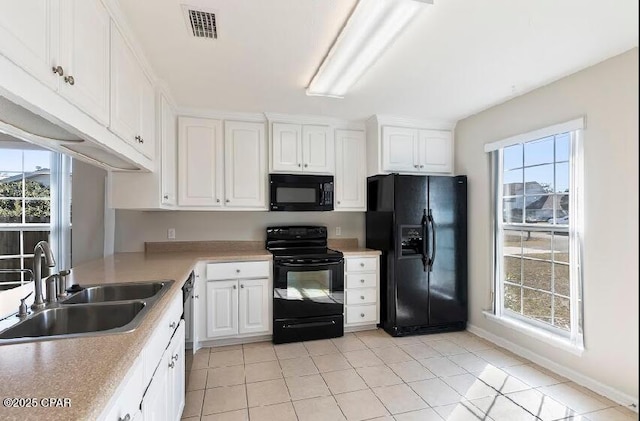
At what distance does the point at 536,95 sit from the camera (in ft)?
9.50

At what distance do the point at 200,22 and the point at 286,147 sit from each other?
178 centimetres

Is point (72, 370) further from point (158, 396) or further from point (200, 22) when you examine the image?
point (200, 22)

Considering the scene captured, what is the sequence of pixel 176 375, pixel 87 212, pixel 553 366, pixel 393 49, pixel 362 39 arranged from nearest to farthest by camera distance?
pixel 176 375
pixel 362 39
pixel 393 49
pixel 553 366
pixel 87 212

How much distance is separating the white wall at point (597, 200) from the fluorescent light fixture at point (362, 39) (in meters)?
0.97

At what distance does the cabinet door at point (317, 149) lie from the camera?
12.1 feet

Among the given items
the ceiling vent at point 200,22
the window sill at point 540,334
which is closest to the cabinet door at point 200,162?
the ceiling vent at point 200,22

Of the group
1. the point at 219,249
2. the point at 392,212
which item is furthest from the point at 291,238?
the point at 392,212

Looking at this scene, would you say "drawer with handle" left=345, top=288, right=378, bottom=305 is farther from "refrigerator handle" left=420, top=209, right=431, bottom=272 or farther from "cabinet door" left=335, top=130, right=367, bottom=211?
"cabinet door" left=335, top=130, right=367, bottom=211

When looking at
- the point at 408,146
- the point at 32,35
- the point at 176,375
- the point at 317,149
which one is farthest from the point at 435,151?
the point at 32,35

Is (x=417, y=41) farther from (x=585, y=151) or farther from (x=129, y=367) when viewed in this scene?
(x=129, y=367)

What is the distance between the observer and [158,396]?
148 cm

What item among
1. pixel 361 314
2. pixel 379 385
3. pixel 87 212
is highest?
pixel 87 212

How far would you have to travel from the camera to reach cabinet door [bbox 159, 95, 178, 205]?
2865 mm

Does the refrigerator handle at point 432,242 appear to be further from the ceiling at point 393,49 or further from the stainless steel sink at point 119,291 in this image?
the stainless steel sink at point 119,291
